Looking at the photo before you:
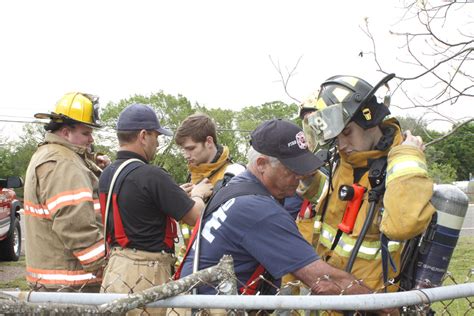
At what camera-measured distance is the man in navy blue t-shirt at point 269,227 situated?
248 cm

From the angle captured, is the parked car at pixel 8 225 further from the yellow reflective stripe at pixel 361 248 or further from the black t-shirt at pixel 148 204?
the yellow reflective stripe at pixel 361 248

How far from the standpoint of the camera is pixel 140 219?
3.60 metres

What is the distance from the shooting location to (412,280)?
2.82 m

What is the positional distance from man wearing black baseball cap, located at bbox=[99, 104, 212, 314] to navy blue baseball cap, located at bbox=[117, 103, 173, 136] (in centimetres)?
29

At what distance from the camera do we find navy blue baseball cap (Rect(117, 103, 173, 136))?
396cm

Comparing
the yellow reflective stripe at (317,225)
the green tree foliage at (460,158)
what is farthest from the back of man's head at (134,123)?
the green tree foliage at (460,158)

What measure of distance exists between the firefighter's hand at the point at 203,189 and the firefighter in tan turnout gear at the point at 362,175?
97 centimetres

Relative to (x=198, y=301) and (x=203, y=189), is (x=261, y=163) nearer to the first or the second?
(x=198, y=301)

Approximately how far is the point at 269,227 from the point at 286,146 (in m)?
0.44

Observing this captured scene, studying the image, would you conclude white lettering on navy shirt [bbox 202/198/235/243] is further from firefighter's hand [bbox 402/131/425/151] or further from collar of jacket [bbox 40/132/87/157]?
collar of jacket [bbox 40/132/87/157]

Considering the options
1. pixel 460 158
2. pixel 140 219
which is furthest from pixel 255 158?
pixel 460 158

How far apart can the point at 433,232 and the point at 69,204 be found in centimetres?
227

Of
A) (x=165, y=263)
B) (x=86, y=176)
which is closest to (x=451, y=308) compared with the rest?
(x=165, y=263)

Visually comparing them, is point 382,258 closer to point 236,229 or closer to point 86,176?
point 236,229
